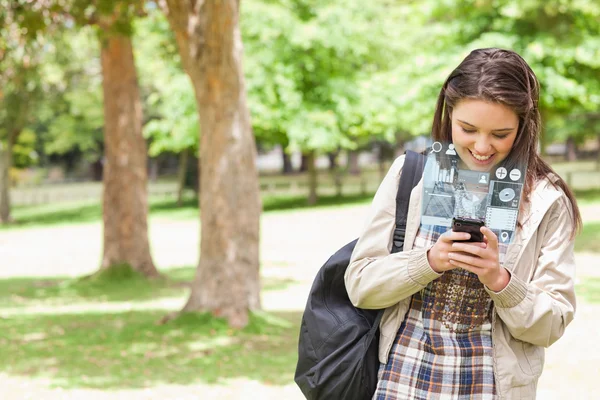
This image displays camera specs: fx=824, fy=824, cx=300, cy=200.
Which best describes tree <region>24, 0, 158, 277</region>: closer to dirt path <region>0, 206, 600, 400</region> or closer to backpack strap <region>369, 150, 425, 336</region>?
dirt path <region>0, 206, 600, 400</region>

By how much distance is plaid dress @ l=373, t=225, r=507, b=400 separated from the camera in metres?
2.34

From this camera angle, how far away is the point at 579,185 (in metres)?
34.9

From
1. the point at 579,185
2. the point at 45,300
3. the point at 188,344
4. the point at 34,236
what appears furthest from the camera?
the point at 579,185

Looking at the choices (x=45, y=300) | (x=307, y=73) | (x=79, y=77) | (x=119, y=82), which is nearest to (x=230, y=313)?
(x=45, y=300)

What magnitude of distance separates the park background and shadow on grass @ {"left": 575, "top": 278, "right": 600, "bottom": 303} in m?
0.07

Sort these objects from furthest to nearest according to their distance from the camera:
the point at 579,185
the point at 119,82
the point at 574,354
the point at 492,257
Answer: the point at 579,185 < the point at 119,82 < the point at 574,354 < the point at 492,257

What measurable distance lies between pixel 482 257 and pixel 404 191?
1.22ft

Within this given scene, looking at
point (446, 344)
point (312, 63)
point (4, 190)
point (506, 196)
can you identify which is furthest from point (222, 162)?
point (4, 190)

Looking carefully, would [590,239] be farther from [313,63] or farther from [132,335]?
[313,63]

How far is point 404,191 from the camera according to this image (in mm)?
2402

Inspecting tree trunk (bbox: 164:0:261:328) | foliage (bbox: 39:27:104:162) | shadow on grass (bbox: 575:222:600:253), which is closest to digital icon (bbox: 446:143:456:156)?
tree trunk (bbox: 164:0:261:328)

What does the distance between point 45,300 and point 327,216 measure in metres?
17.1

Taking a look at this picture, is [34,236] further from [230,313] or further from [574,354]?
[574,354]

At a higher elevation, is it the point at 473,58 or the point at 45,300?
the point at 473,58
